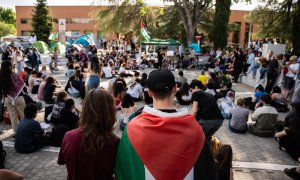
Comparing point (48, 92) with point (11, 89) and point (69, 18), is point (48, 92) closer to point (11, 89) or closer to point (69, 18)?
point (11, 89)

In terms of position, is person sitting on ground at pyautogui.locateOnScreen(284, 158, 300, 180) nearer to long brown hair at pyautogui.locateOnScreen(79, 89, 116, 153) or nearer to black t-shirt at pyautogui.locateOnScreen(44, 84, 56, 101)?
long brown hair at pyautogui.locateOnScreen(79, 89, 116, 153)

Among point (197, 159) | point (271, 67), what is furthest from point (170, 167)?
point (271, 67)

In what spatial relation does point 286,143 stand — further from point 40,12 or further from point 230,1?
point 40,12

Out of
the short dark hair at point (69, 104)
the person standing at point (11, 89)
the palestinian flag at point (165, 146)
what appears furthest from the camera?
the short dark hair at point (69, 104)

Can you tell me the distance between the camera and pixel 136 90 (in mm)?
11039

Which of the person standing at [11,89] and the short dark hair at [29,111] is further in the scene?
the person standing at [11,89]

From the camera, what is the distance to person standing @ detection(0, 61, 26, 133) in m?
6.35

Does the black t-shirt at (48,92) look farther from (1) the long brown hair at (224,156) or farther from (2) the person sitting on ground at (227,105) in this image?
(1) the long brown hair at (224,156)

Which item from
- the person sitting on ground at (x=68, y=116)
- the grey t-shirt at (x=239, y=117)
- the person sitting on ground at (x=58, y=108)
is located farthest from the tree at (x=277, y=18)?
the person sitting on ground at (x=68, y=116)

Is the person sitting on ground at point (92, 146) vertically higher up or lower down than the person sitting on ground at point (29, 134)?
higher up

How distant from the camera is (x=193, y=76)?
18.5 m

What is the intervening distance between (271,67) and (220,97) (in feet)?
11.5

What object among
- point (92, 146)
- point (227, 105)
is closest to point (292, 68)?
point (227, 105)

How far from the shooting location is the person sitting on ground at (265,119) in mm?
7473
